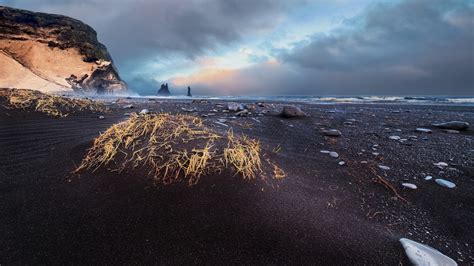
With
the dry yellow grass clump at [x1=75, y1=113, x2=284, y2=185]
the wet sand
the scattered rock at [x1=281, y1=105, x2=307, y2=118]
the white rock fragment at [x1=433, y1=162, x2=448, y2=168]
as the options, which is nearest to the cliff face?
the scattered rock at [x1=281, y1=105, x2=307, y2=118]

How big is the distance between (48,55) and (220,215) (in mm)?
46487

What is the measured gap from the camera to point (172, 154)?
7.27ft

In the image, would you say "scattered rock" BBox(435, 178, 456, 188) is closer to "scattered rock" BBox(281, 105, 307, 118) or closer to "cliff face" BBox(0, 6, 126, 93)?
"scattered rock" BBox(281, 105, 307, 118)

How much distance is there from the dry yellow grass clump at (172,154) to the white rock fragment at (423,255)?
109cm

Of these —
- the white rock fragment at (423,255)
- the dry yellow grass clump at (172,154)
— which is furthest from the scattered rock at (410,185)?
the dry yellow grass clump at (172,154)

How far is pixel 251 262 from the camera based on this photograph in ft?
4.24

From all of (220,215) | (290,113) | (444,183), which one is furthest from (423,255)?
(290,113)

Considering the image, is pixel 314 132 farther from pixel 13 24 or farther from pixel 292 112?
pixel 13 24

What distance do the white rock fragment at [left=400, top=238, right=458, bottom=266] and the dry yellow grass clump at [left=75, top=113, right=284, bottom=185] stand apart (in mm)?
1094

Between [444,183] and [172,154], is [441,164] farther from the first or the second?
[172,154]

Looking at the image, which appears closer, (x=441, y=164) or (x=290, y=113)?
(x=441, y=164)

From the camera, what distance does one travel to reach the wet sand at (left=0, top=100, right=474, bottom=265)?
4.43ft

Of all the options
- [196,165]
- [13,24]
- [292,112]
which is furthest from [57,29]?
[196,165]

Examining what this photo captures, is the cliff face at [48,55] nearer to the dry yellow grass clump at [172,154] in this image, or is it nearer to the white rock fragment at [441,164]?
the dry yellow grass clump at [172,154]
